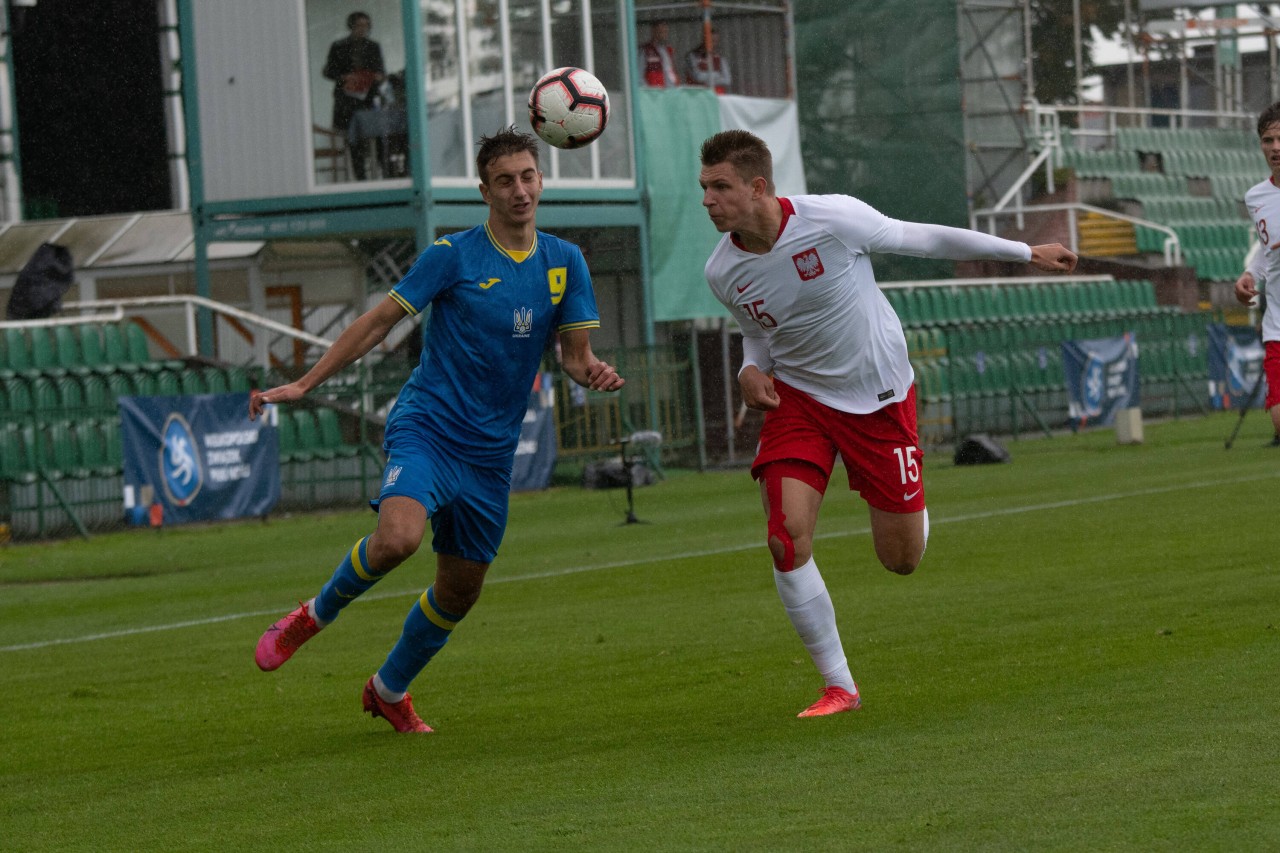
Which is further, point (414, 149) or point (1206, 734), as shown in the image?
point (414, 149)

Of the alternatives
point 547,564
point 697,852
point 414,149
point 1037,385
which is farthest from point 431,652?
point 1037,385

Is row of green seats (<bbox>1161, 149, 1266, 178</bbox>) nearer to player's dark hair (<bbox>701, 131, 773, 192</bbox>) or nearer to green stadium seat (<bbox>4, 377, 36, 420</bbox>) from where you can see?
green stadium seat (<bbox>4, 377, 36, 420</bbox>)

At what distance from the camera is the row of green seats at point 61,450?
68.6 ft

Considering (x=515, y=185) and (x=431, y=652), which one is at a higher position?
(x=515, y=185)

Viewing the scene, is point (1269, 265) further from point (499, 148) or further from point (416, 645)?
point (416, 645)

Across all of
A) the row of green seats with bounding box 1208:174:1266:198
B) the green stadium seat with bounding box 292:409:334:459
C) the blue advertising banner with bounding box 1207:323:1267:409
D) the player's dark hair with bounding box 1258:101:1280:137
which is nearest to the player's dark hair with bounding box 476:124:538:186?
the player's dark hair with bounding box 1258:101:1280:137

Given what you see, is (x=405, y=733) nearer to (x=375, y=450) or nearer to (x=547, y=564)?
(x=547, y=564)

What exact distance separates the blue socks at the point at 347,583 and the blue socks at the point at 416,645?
321 millimetres

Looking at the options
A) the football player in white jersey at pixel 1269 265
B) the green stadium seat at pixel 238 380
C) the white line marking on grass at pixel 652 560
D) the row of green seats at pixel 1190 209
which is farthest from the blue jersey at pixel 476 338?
the row of green seats at pixel 1190 209

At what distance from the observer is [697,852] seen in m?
5.01

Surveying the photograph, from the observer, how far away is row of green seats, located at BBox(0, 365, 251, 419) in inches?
837

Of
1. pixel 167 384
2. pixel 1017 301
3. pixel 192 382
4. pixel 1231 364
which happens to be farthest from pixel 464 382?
pixel 1231 364

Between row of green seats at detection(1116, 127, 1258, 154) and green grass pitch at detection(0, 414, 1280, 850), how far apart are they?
3350 cm

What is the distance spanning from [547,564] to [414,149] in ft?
38.8
